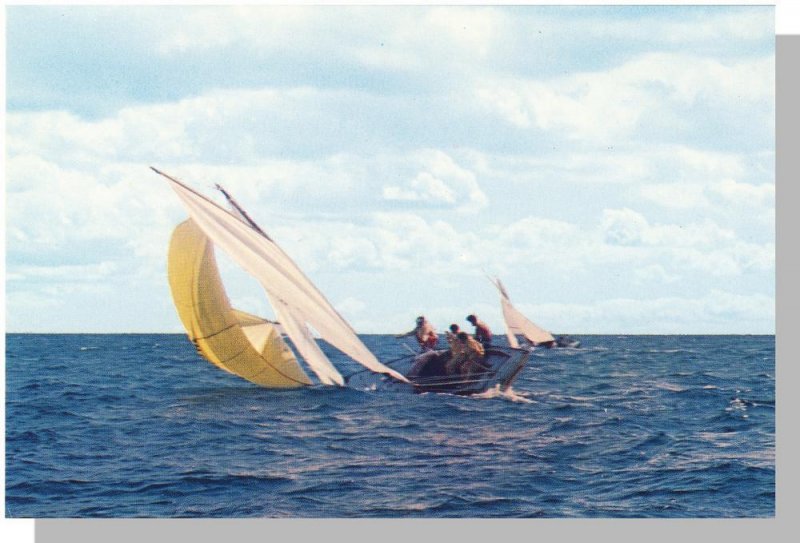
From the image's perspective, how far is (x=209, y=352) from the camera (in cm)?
1425

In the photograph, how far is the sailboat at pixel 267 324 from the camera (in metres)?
12.8

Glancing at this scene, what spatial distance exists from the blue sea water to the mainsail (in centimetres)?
31

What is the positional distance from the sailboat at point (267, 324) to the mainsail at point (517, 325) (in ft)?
2.14

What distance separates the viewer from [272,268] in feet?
42.2

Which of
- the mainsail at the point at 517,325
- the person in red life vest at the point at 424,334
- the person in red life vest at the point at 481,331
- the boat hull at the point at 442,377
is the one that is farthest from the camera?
the boat hull at the point at 442,377

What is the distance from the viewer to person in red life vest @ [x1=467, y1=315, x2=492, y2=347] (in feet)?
42.7

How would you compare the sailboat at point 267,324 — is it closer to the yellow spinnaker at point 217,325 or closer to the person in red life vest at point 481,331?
the yellow spinnaker at point 217,325

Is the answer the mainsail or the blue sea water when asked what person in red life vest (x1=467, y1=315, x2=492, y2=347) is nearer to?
the mainsail

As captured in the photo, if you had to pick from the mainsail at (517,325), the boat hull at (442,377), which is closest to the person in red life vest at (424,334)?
the boat hull at (442,377)
